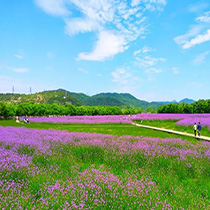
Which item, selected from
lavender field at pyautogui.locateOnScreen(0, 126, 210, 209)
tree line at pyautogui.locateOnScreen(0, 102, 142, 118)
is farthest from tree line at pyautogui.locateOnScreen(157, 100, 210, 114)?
lavender field at pyautogui.locateOnScreen(0, 126, 210, 209)

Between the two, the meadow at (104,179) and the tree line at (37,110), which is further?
the tree line at (37,110)

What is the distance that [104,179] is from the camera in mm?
4578

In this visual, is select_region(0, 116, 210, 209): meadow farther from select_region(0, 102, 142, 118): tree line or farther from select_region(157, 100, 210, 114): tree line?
select_region(157, 100, 210, 114): tree line

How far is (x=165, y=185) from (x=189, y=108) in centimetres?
9868

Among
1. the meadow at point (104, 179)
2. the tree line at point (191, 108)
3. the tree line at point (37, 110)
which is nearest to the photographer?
the meadow at point (104, 179)

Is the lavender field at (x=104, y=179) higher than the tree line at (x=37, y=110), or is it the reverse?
the tree line at (x=37, y=110)

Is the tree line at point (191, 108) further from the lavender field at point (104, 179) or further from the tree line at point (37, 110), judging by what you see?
the lavender field at point (104, 179)

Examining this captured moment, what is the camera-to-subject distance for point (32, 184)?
4.50 meters

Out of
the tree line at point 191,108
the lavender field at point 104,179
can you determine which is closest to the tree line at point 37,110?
the tree line at point 191,108

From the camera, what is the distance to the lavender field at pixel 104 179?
371cm

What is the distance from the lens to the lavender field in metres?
3.71

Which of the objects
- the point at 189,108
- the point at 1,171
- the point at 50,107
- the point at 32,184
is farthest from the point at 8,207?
the point at 189,108

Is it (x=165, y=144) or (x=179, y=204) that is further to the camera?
(x=165, y=144)

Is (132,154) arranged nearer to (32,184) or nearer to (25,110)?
(32,184)
